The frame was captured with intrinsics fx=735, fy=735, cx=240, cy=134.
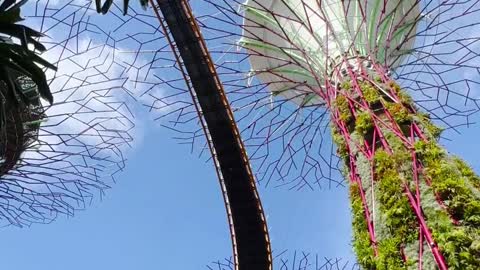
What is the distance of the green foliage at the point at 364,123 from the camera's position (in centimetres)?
693

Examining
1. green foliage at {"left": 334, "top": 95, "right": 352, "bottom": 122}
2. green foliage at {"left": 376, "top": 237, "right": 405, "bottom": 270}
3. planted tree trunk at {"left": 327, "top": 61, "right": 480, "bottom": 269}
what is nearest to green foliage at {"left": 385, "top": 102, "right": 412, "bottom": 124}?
planted tree trunk at {"left": 327, "top": 61, "right": 480, "bottom": 269}

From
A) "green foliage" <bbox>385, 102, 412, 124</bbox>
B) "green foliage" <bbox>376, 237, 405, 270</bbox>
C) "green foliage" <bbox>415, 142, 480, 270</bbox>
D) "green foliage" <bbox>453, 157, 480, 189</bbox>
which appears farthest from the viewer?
"green foliage" <bbox>385, 102, 412, 124</bbox>

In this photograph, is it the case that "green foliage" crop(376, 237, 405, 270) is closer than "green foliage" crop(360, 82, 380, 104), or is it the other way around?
"green foliage" crop(376, 237, 405, 270)

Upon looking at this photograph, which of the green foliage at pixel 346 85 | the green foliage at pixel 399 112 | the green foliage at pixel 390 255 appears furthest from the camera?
the green foliage at pixel 346 85

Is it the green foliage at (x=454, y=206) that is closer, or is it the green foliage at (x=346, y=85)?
the green foliage at (x=454, y=206)

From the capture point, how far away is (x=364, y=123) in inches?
275

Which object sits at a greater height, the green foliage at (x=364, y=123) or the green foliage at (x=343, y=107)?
the green foliage at (x=343, y=107)

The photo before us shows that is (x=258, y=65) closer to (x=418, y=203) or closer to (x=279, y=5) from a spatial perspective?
(x=279, y=5)

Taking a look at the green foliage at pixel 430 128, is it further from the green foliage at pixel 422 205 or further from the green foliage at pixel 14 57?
the green foliage at pixel 14 57

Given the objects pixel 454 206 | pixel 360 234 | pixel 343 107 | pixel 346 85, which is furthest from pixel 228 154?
pixel 454 206

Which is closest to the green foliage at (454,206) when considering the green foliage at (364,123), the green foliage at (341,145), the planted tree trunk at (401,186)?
the planted tree trunk at (401,186)

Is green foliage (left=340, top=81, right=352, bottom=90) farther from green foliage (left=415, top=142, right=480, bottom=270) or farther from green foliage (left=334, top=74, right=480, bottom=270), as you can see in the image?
green foliage (left=415, top=142, right=480, bottom=270)

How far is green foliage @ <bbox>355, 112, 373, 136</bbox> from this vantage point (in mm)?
6926

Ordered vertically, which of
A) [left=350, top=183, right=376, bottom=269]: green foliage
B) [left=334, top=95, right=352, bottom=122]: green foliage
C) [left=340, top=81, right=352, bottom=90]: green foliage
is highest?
[left=340, top=81, right=352, bottom=90]: green foliage
